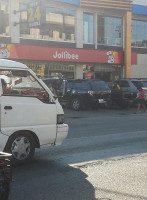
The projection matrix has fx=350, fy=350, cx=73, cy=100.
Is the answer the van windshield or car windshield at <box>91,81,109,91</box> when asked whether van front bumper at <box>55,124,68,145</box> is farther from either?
car windshield at <box>91,81,109,91</box>

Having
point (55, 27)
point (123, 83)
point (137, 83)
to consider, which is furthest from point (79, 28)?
point (137, 83)

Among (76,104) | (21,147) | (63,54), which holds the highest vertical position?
(63,54)

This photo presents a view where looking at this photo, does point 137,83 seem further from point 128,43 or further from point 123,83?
point 128,43

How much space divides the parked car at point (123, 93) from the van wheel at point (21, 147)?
14.1 meters

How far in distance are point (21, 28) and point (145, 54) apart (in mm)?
13081

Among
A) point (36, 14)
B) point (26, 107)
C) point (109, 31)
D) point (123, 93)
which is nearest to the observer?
point (26, 107)

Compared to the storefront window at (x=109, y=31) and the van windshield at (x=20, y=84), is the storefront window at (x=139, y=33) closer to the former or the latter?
the storefront window at (x=109, y=31)

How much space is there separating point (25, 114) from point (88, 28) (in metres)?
24.3

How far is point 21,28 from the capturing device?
25.8m

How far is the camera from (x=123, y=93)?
20.5 m

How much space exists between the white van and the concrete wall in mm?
26283

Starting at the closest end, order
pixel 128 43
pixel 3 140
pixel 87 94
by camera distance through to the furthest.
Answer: pixel 3 140 < pixel 87 94 < pixel 128 43

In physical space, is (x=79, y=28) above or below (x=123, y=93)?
above

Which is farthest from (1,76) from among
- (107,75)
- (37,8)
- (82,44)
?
(107,75)
